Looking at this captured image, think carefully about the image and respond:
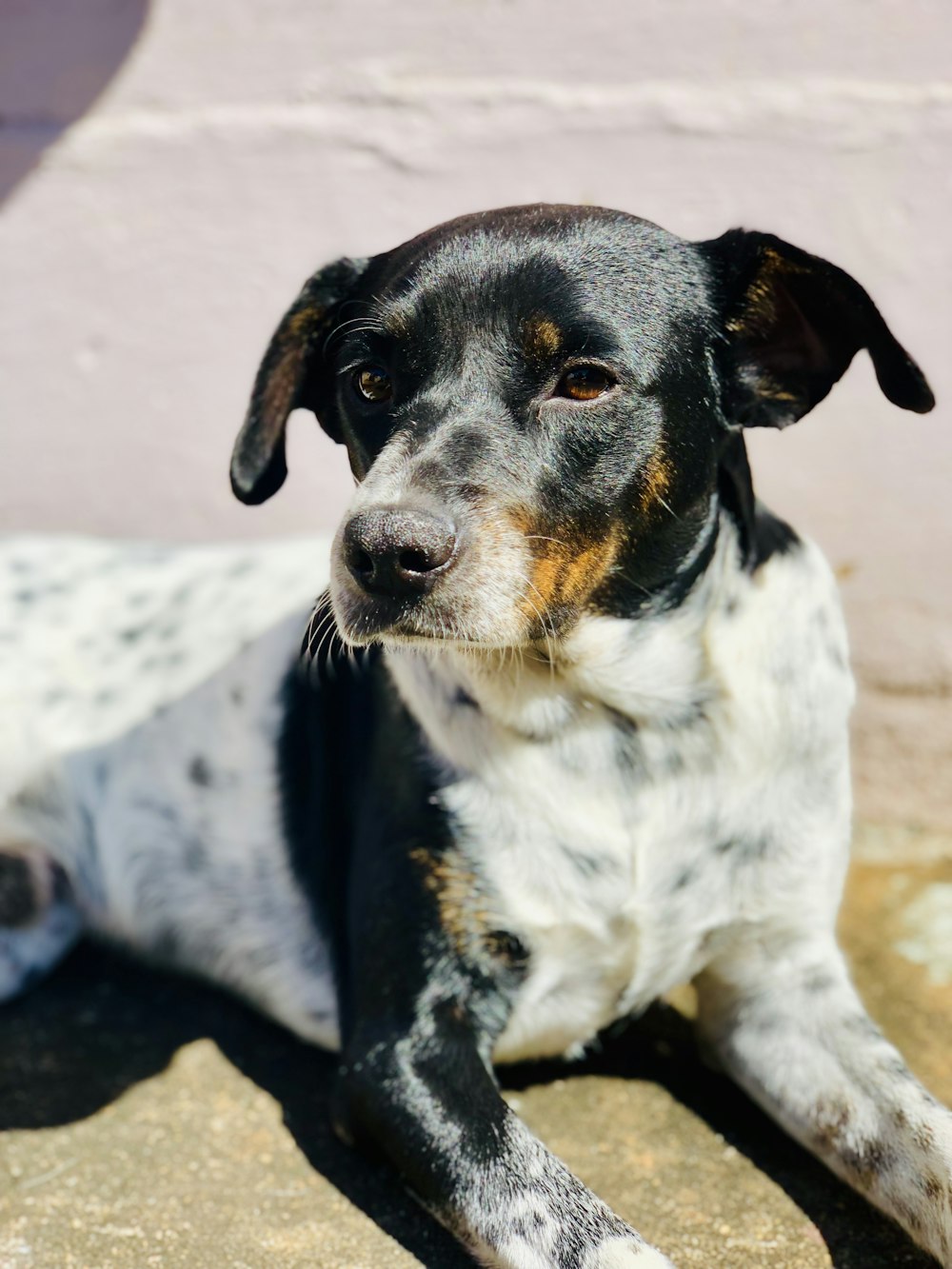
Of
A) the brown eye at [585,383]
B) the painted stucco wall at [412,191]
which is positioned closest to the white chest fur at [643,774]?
the brown eye at [585,383]

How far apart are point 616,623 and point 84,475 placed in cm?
187

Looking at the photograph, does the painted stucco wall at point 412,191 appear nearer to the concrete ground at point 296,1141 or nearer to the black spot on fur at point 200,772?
the black spot on fur at point 200,772

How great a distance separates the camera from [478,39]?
10.5 feet

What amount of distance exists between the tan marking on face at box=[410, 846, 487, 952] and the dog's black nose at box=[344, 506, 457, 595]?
540 mm

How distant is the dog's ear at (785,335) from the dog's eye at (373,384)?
0.54 meters

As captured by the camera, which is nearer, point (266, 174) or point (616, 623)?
point (616, 623)

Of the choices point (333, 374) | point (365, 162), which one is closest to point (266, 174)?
point (365, 162)

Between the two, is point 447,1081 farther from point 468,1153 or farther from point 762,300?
point 762,300

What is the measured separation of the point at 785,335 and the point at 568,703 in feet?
2.27

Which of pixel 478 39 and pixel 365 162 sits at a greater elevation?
pixel 478 39

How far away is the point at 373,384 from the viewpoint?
224cm

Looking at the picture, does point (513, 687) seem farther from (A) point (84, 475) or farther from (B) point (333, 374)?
(A) point (84, 475)

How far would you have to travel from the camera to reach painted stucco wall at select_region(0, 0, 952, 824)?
3.09 metres

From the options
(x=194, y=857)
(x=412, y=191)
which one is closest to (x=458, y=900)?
(x=194, y=857)
